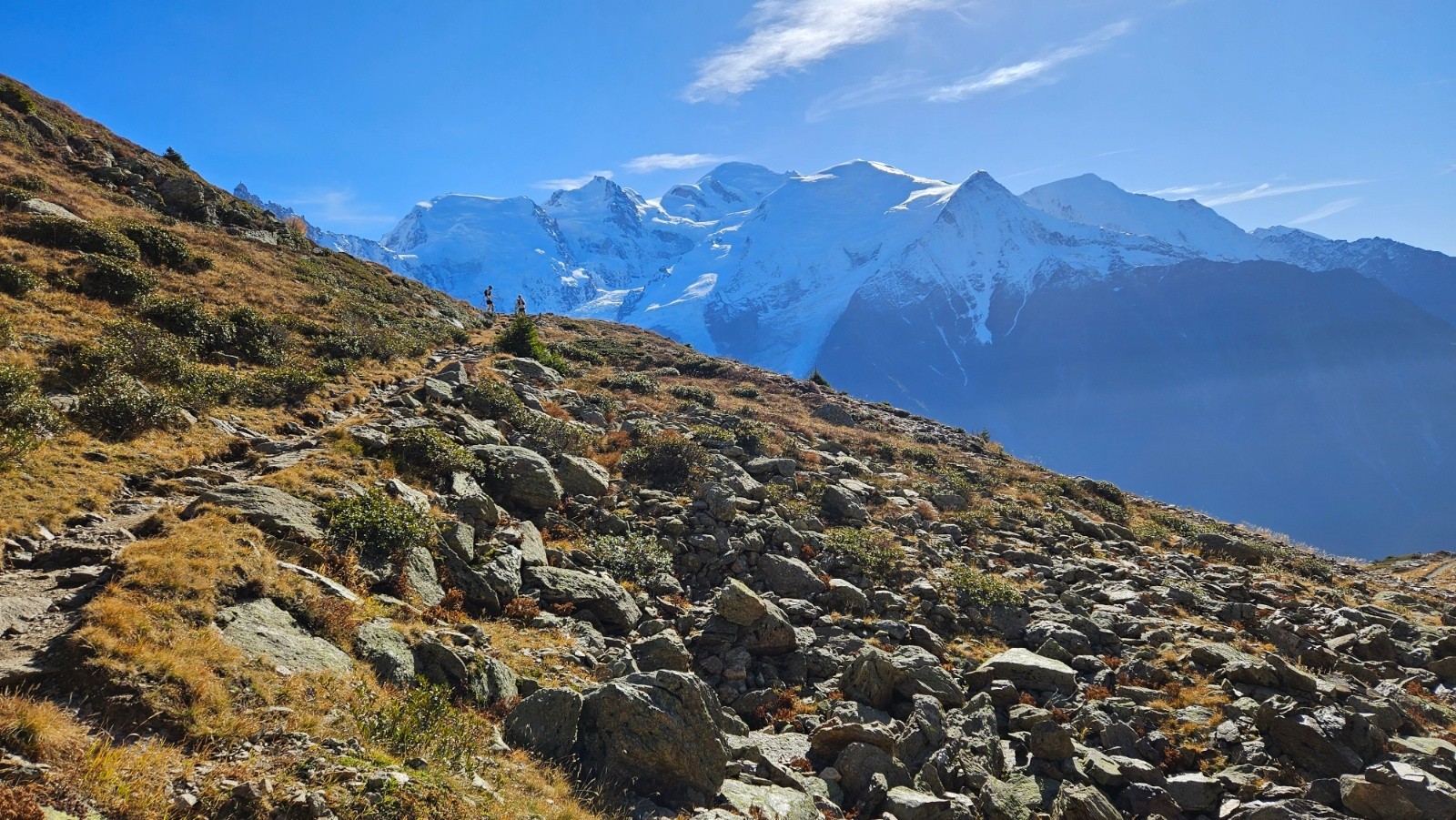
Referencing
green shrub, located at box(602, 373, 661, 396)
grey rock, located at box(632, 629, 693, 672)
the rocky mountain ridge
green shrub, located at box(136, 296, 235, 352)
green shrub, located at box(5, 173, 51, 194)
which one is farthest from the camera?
green shrub, located at box(602, 373, 661, 396)

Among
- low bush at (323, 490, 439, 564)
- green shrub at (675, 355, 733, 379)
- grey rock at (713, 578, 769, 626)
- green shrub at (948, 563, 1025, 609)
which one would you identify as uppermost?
green shrub at (675, 355, 733, 379)

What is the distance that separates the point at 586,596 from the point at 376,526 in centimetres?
363

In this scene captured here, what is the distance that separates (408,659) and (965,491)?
856 inches

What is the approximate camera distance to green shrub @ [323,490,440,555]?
31.8 ft

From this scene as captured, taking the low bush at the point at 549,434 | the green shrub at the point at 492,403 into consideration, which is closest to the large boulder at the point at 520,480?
the low bush at the point at 549,434

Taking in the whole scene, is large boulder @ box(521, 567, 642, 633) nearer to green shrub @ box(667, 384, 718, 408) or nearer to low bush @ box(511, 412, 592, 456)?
low bush @ box(511, 412, 592, 456)

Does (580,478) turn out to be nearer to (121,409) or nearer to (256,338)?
(121,409)

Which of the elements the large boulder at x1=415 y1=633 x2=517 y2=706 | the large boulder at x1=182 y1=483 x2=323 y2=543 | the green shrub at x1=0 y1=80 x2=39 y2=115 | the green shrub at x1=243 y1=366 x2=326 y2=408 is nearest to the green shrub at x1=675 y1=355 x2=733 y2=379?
the green shrub at x1=243 y1=366 x2=326 y2=408

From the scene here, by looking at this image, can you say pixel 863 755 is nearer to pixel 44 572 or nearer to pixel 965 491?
pixel 44 572

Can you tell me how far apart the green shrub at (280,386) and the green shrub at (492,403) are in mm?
3871

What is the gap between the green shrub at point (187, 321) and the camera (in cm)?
1723

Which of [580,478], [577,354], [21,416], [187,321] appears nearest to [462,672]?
[580,478]

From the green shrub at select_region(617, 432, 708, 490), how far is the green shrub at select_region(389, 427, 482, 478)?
5.23m

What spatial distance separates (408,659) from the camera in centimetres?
771
